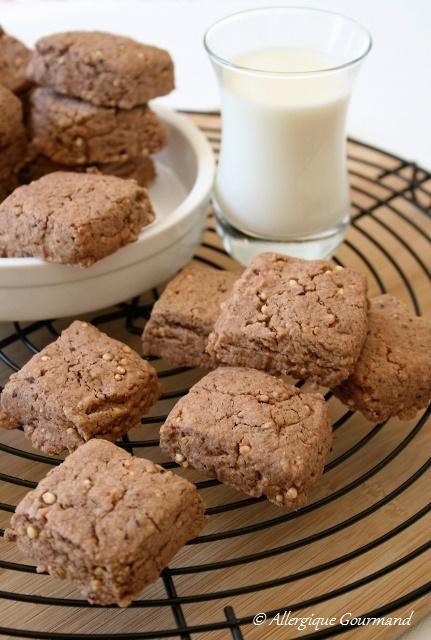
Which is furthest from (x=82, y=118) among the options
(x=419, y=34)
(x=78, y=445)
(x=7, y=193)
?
(x=419, y=34)

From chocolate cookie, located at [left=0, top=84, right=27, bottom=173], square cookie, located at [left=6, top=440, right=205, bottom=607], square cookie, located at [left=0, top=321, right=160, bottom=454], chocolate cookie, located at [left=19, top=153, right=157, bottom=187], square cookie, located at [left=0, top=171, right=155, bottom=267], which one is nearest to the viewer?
square cookie, located at [left=6, top=440, right=205, bottom=607]

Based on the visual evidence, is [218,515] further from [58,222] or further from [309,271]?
[58,222]

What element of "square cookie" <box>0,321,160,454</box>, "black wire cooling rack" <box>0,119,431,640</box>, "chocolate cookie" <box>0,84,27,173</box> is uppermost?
"chocolate cookie" <box>0,84,27,173</box>

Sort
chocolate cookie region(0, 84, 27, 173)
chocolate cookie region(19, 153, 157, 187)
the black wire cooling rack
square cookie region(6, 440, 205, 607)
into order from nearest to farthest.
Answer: square cookie region(6, 440, 205, 607)
the black wire cooling rack
chocolate cookie region(0, 84, 27, 173)
chocolate cookie region(19, 153, 157, 187)

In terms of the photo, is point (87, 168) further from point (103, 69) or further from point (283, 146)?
point (283, 146)

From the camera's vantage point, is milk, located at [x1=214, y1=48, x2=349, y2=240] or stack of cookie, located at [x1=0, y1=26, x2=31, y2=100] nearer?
milk, located at [x1=214, y1=48, x2=349, y2=240]

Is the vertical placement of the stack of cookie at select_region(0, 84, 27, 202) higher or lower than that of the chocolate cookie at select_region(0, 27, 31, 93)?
lower

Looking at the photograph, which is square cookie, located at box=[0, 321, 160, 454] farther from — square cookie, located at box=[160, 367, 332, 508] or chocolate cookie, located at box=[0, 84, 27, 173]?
chocolate cookie, located at box=[0, 84, 27, 173]

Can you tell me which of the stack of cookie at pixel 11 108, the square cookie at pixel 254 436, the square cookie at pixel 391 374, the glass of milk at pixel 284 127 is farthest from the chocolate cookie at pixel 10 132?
the square cookie at pixel 391 374

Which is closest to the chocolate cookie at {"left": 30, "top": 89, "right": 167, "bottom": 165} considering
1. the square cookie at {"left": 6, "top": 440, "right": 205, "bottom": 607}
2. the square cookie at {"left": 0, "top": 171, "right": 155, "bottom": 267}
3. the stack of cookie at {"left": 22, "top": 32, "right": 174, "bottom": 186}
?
the stack of cookie at {"left": 22, "top": 32, "right": 174, "bottom": 186}
